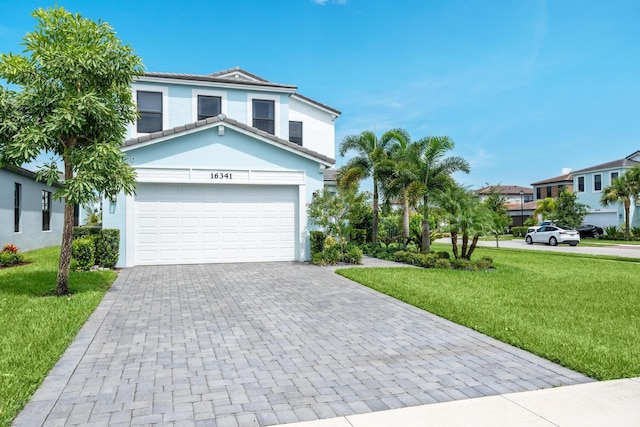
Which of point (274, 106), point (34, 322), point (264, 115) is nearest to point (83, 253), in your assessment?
point (34, 322)

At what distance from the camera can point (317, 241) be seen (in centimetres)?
1546

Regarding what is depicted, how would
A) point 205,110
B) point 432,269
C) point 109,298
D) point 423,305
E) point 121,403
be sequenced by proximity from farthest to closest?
point 205,110
point 432,269
point 109,298
point 423,305
point 121,403

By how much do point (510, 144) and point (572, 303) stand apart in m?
20.3

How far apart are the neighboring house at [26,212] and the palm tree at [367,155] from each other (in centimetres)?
1247

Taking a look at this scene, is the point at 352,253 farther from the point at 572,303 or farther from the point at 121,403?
the point at 121,403

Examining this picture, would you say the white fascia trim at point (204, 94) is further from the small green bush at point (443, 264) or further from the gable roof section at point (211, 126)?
the small green bush at point (443, 264)

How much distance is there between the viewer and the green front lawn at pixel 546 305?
543cm

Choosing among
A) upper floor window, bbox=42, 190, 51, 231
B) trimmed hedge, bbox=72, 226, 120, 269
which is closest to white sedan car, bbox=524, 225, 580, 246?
trimmed hedge, bbox=72, 226, 120, 269

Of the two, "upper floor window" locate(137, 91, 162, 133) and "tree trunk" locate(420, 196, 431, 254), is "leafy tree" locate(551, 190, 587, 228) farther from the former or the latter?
"upper floor window" locate(137, 91, 162, 133)

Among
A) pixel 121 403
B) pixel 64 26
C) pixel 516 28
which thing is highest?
pixel 516 28

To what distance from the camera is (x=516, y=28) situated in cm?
1477

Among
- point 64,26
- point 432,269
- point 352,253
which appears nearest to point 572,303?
point 432,269

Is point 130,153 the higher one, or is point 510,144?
point 510,144

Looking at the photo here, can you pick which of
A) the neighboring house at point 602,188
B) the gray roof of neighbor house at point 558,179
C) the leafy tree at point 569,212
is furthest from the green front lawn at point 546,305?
the gray roof of neighbor house at point 558,179
